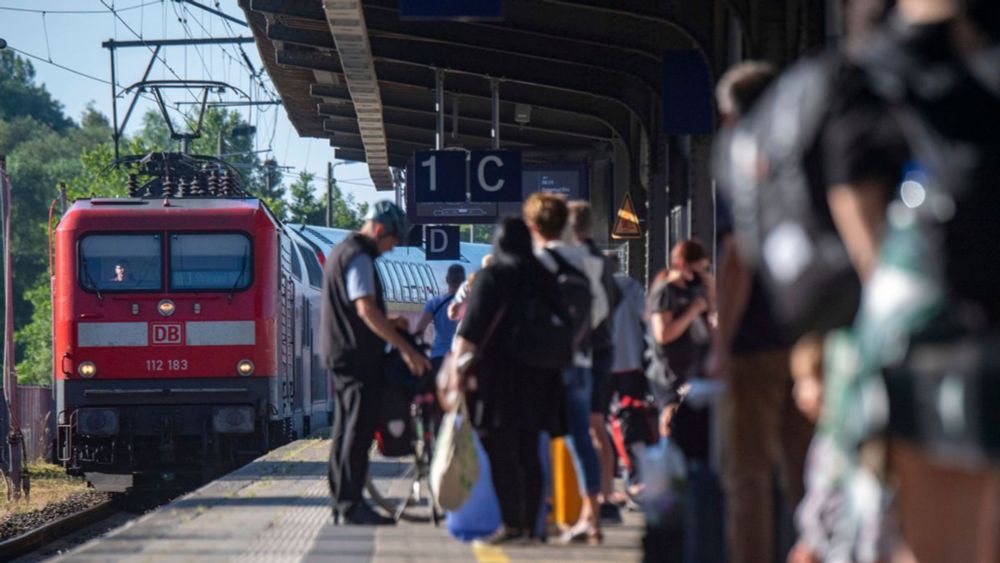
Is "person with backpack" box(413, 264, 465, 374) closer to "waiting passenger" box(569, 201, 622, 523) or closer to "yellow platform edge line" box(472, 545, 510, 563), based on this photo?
"waiting passenger" box(569, 201, 622, 523)

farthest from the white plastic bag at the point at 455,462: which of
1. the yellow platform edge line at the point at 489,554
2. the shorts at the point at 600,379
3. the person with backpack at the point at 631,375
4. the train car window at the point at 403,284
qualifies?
the train car window at the point at 403,284

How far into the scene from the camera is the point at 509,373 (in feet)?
28.1

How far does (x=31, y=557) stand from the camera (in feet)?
48.2

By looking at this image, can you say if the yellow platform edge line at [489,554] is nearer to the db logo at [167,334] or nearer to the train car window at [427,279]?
the db logo at [167,334]

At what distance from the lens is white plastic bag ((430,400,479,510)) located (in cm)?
868

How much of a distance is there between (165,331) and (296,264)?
4.95 metres

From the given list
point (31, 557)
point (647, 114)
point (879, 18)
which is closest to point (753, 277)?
point (879, 18)

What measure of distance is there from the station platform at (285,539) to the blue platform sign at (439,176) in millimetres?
8876

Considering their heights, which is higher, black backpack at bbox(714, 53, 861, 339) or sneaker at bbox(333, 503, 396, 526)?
black backpack at bbox(714, 53, 861, 339)

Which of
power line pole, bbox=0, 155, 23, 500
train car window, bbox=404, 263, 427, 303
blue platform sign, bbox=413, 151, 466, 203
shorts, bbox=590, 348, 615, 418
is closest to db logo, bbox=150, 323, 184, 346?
power line pole, bbox=0, 155, 23, 500

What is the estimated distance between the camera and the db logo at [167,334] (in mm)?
18453

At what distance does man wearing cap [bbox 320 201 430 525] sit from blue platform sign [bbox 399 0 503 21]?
459 centimetres

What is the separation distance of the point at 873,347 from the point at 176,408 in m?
16.0

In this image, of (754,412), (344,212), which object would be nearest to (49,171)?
(344,212)
